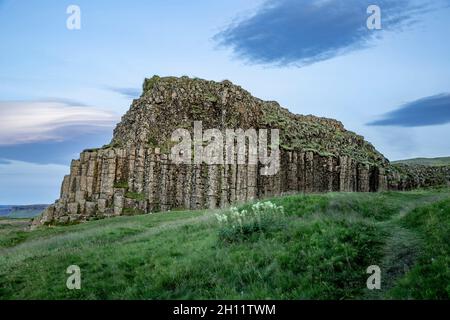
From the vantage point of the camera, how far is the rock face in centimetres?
5050

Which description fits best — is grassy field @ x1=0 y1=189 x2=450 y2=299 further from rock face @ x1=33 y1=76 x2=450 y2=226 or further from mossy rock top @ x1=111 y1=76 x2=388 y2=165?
mossy rock top @ x1=111 y1=76 x2=388 y2=165

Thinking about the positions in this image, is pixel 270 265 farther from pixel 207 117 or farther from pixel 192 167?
pixel 207 117

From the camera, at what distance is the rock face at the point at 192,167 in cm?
5050

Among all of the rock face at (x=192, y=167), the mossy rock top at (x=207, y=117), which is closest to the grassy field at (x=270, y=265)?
the rock face at (x=192, y=167)

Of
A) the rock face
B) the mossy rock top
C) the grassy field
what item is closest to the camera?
the grassy field

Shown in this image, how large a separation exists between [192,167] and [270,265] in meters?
39.5

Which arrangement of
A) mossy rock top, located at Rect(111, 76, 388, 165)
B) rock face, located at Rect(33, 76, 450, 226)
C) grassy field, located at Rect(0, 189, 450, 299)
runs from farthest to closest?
mossy rock top, located at Rect(111, 76, 388, 165)
rock face, located at Rect(33, 76, 450, 226)
grassy field, located at Rect(0, 189, 450, 299)

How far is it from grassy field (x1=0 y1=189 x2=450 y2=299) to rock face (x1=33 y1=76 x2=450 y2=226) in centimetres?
3153

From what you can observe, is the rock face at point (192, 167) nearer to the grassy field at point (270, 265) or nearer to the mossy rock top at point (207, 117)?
the mossy rock top at point (207, 117)

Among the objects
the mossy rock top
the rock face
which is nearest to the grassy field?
the rock face

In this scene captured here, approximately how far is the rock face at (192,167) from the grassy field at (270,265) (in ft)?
103

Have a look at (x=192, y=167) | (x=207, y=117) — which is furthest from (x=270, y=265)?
(x=207, y=117)
